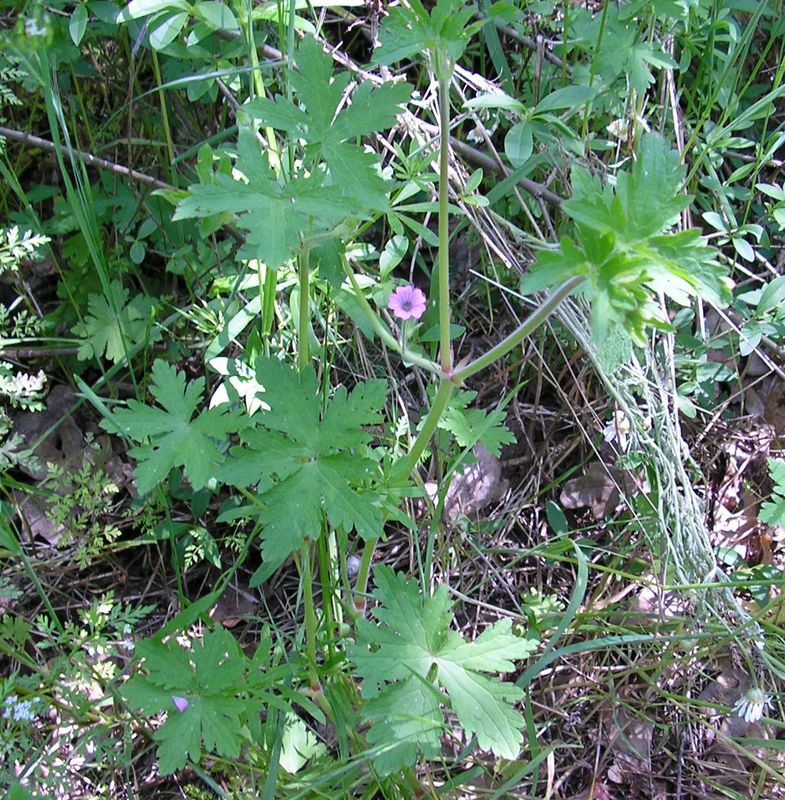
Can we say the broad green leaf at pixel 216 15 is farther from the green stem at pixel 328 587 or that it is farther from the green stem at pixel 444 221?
the green stem at pixel 328 587

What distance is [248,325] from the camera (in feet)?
7.81

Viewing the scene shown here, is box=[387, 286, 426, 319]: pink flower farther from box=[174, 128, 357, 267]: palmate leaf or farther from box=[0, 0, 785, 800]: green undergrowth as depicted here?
box=[174, 128, 357, 267]: palmate leaf

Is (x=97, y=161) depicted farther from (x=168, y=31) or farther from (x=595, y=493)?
(x=595, y=493)

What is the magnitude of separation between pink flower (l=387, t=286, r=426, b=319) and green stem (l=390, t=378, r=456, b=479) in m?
0.33

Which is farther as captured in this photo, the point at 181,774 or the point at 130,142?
the point at 130,142

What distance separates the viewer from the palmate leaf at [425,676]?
1.74 m

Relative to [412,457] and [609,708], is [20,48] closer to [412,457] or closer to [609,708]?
[412,457]

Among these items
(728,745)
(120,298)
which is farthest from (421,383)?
(728,745)

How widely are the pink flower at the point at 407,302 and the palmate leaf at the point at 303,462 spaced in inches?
13.7

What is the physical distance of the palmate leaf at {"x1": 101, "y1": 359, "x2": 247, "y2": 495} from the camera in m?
1.80

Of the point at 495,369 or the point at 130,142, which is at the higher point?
the point at 130,142

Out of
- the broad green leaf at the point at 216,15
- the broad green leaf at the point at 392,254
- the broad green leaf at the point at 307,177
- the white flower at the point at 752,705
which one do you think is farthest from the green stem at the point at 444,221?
the white flower at the point at 752,705

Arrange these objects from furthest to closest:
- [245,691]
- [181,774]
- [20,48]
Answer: [181,774], [245,691], [20,48]

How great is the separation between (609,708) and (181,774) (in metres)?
1.17
